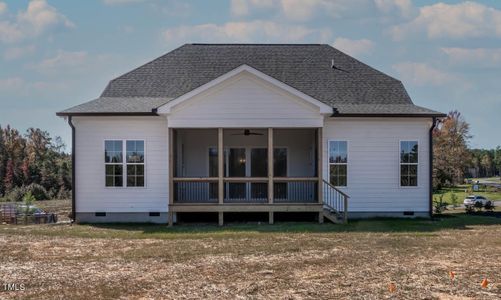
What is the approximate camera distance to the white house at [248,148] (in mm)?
18719

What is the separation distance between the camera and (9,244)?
1449 cm

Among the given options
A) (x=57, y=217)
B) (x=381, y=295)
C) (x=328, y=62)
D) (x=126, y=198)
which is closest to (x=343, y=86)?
(x=328, y=62)

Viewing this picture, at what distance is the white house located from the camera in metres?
18.7

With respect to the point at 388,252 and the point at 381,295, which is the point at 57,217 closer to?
the point at 388,252

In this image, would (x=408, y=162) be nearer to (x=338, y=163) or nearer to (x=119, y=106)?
(x=338, y=163)

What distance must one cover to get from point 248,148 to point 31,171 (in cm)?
2349

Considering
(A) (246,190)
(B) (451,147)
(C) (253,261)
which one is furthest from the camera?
(B) (451,147)

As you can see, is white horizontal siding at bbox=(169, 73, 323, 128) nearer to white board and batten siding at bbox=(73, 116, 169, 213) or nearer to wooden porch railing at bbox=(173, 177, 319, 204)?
wooden porch railing at bbox=(173, 177, 319, 204)

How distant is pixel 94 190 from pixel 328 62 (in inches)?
435

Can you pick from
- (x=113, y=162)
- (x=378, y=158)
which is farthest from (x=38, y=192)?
(x=378, y=158)

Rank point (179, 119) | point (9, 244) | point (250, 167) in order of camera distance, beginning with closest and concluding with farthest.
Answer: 1. point (9, 244)
2. point (179, 119)
3. point (250, 167)

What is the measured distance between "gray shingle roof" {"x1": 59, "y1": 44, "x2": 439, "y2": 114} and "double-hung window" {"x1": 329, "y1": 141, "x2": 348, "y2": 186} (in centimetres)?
132

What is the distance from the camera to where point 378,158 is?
19969mm

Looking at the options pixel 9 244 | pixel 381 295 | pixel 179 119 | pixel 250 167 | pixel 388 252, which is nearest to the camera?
pixel 381 295
